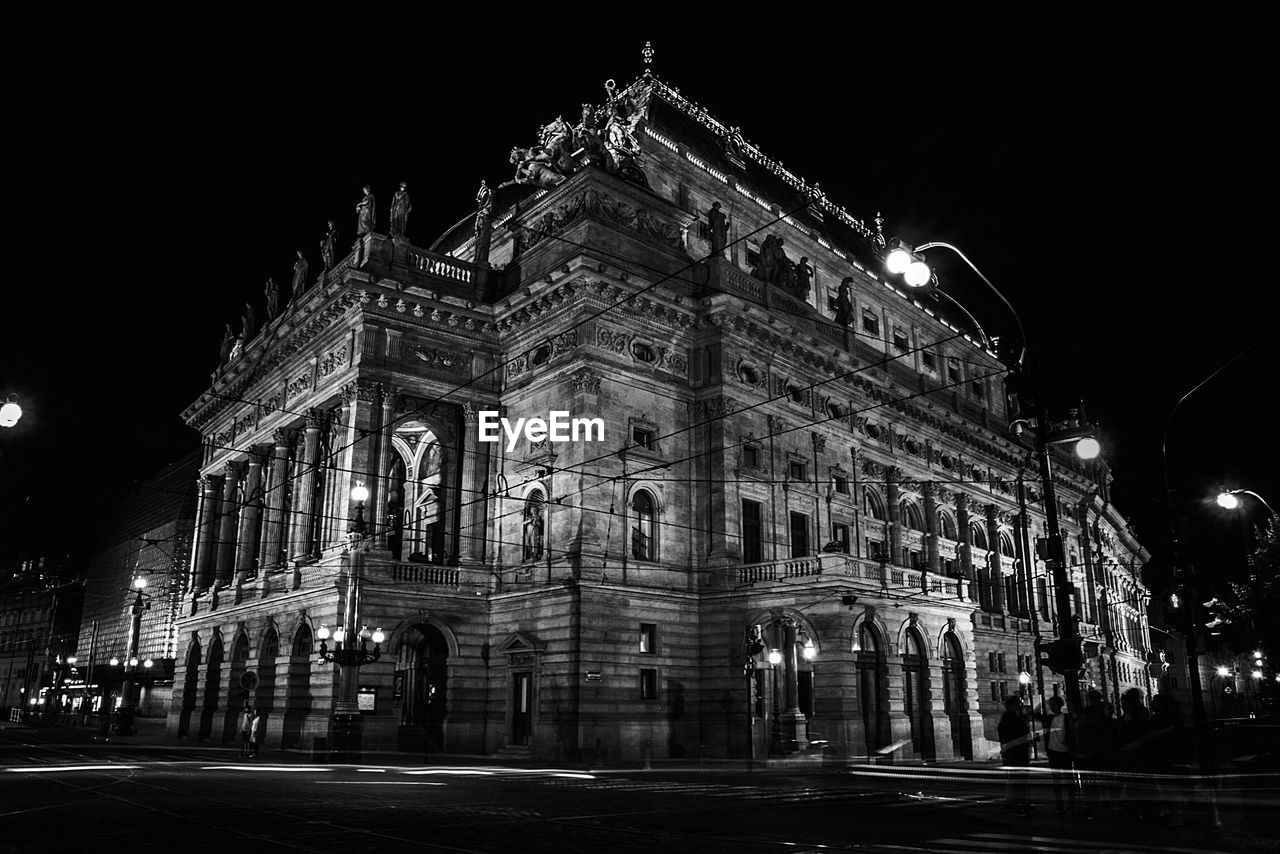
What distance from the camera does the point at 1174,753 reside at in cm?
1878

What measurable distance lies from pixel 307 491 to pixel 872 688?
23757 millimetres

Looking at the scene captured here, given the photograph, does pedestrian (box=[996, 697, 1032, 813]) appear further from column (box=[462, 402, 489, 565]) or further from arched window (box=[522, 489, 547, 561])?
column (box=[462, 402, 489, 565])

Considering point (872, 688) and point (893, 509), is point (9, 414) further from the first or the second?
point (893, 509)

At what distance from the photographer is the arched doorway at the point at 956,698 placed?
124 ft

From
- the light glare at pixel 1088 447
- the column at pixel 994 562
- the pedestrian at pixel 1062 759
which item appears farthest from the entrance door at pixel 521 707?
the column at pixel 994 562

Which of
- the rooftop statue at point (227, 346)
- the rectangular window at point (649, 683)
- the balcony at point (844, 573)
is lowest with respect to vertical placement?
the rectangular window at point (649, 683)

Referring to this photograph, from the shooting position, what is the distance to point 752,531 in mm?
38156

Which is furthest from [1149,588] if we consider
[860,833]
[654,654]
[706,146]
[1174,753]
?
[860,833]

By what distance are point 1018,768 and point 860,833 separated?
4.07 meters

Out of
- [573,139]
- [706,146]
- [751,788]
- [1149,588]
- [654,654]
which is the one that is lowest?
[751,788]

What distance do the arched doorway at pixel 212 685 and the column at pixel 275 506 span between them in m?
4.28

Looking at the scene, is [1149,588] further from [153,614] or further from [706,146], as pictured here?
[153,614]

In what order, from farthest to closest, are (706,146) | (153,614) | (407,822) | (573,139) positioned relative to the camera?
(153,614) → (706,146) → (573,139) → (407,822)

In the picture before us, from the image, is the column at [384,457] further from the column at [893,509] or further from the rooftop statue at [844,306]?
the column at [893,509]
